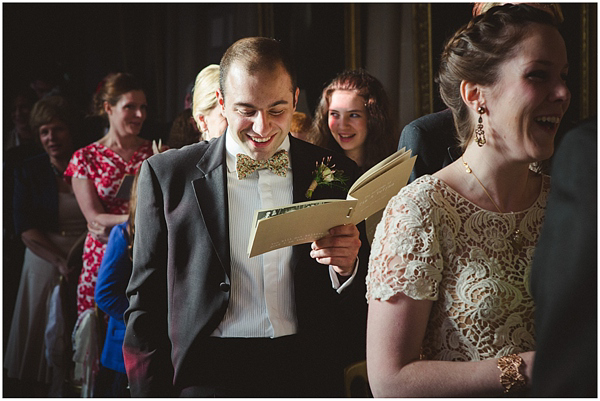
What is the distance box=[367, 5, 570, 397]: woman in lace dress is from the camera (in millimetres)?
1543

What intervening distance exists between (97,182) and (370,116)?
1.88 m

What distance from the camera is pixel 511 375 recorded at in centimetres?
152

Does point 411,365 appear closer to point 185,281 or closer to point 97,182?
point 185,281

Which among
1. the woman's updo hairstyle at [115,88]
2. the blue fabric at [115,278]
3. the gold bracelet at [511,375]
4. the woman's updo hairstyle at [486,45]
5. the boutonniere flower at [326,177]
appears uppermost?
the woman's updo hairstyle at [115,88]

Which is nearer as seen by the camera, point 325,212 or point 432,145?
point 325,212

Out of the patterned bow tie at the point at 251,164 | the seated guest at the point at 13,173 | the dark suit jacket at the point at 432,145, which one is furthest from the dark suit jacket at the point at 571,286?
the seated guest at the point at 13,173

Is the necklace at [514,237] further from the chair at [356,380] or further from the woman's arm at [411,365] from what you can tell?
the chair at [356,380]

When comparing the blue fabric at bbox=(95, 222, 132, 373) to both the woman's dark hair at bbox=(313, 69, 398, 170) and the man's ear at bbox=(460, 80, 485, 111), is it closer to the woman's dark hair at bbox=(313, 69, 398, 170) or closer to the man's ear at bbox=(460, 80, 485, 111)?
the woman's dark hair at bbox=(313, 69, 398, 170)

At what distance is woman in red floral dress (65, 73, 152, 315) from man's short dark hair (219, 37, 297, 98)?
227cm

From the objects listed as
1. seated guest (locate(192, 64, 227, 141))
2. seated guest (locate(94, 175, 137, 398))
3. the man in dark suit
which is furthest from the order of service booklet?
seated guest (locate(94, 175, 137, 398))

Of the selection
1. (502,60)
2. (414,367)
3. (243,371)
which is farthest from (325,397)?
(502,60)

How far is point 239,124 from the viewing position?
85.1 inches

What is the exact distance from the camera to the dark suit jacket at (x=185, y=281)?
6.95 feet

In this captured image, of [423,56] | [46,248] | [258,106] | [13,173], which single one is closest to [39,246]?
[46,248]
